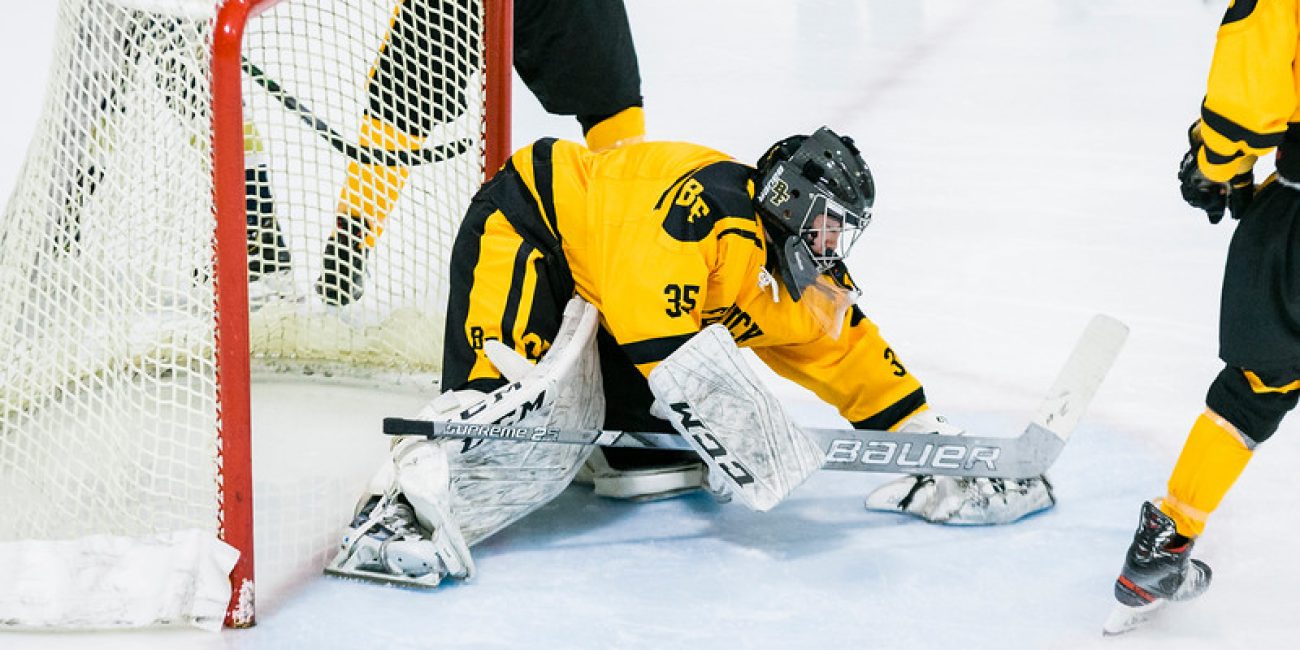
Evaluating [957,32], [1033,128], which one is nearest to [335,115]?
[1033,128]

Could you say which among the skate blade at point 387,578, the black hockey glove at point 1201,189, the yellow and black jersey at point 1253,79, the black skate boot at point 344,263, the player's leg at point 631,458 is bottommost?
the skate blade at point 387,578

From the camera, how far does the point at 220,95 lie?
2.38 metres

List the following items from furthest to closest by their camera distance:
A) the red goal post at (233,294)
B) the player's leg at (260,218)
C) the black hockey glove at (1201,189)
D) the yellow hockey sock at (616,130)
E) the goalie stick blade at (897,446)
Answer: the yellow hockey sock at (616,130), the player's leg at (260,218), the goalie stick blade at (897,446), the black hockey glove at (1201,189), the red goal post at (233,294)

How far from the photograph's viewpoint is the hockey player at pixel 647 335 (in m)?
2.71

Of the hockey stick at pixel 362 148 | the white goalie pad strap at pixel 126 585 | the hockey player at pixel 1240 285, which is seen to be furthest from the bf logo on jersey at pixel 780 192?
the white goalie pad strap at pixel 126 585

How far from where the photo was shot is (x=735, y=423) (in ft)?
9.01

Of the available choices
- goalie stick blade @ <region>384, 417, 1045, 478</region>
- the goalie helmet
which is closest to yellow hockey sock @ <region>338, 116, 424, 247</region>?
goalie stick blade @ <region>384, 417, 1045, 478</region>

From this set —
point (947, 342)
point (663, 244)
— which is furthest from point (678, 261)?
point (947, 342)

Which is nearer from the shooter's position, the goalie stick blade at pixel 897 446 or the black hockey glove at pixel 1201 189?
the black hockey glove at pixel 1201 189

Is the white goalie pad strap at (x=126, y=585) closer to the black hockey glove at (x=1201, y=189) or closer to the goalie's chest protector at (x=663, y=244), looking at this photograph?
the goalie's chest protector at (x=663, y=244)

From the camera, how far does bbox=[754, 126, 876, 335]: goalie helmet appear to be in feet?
8.88

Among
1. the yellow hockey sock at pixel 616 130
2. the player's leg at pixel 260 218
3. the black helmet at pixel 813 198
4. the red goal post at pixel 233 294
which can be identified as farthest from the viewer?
the yellow hockey sock at pixel 616 130

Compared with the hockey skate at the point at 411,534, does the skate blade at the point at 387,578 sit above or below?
below

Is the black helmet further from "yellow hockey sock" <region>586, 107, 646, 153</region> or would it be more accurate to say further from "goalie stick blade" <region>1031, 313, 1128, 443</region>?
"yellow hockey sock" <region>586, 107, 646, 153</region>
